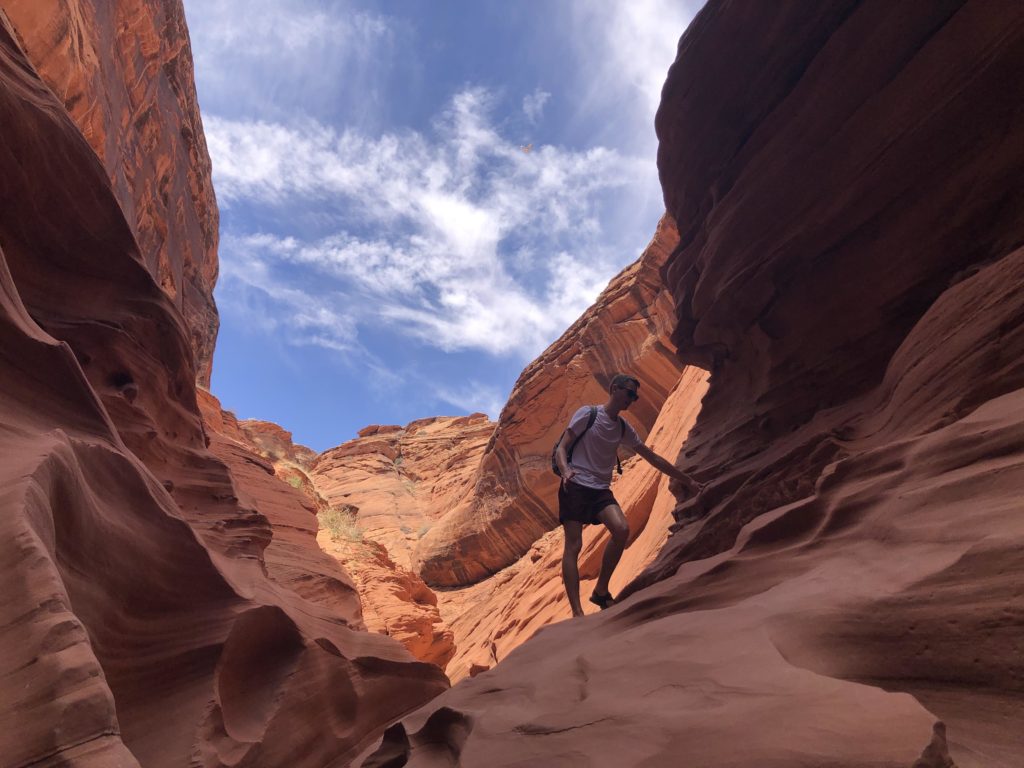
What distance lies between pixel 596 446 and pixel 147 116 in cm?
1078

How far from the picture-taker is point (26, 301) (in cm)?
454

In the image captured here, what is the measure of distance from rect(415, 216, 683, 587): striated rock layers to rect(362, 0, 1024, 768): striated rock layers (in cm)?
1127

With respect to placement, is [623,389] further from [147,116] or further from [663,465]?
[147,116]

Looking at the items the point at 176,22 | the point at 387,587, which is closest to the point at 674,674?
the point at 387,587

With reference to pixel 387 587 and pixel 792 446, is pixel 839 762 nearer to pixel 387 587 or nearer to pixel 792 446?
pixel 792 446

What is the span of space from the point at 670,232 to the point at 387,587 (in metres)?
12.4

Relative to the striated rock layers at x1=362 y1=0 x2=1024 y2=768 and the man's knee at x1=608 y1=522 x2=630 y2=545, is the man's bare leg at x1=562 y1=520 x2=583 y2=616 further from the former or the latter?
the striated rock layers at x1=362 y1=0 x2=1024 y2=768

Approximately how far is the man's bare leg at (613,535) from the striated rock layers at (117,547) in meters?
2.43

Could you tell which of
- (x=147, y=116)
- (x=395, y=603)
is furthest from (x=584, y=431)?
(x=147, y=116)

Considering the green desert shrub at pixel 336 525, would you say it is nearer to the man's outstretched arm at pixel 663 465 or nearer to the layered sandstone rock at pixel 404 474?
the layered sandstone rock at pixel 404 474

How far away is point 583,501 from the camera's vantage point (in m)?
5.77

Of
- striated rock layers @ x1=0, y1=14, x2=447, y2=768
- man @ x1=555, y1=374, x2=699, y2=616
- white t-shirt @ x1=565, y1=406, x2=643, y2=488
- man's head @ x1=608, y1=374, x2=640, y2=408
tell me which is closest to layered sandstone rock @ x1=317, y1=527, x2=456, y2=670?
striated rock layers @ x1=0, y1=14, x2=447, y2=768

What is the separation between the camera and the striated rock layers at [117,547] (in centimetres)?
203

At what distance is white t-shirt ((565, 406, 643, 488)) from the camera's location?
5754mm
